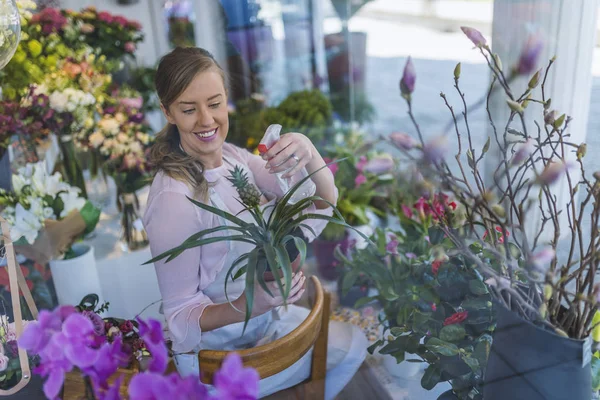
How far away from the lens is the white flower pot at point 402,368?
1.03 metres

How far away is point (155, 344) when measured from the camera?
548 mm

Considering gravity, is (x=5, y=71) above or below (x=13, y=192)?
above

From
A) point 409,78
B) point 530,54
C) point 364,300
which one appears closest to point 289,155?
point 409,78

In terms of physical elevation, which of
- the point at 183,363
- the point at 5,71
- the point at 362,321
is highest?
the point at 5,71

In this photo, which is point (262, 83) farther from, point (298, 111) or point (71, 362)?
point (71, 362)

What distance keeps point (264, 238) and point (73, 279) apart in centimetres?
96

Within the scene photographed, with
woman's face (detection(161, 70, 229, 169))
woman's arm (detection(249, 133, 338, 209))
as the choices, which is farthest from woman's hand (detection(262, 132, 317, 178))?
woman's face (detection(161, 70, 229, 169))

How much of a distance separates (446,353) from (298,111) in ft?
5.92

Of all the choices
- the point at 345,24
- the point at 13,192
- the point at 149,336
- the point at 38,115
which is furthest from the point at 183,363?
the point at 345,24

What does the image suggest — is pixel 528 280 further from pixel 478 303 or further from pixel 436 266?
pixel 436 266

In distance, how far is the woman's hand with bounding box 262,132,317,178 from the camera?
85 cm

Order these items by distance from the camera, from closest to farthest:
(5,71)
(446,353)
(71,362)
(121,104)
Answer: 1. (71,362)
2. (446,353)
3. (5,71)
4. (121,104)

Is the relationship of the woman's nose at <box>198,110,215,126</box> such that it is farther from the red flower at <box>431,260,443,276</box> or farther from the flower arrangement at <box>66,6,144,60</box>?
the flower arrangement at <box>66,6,144,60</box>

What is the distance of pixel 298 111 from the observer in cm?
252
